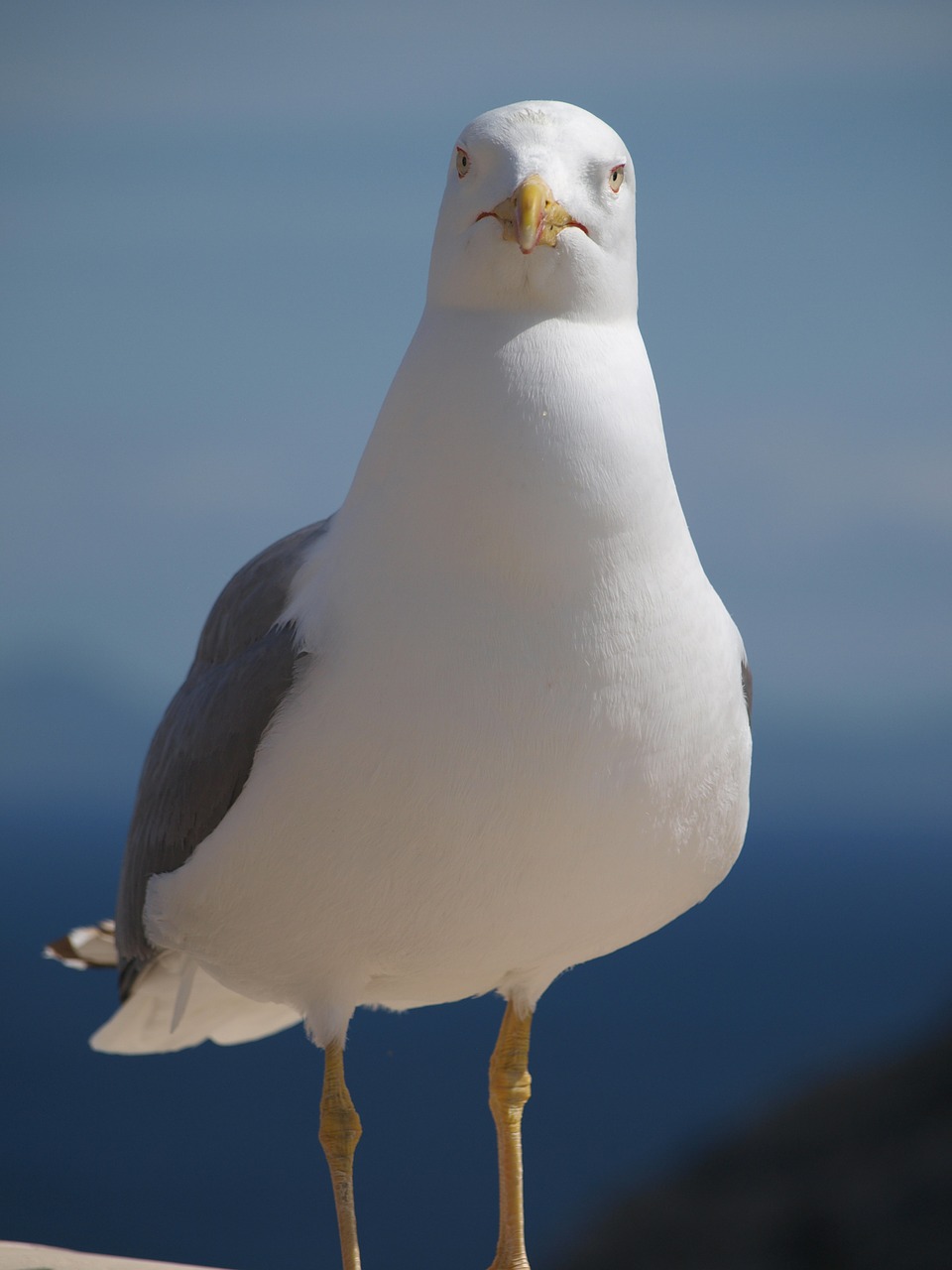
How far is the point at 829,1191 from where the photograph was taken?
278 inches

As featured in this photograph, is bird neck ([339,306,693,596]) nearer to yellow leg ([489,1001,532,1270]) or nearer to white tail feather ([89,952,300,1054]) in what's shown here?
yellow leg ([489,1001,532,1270])

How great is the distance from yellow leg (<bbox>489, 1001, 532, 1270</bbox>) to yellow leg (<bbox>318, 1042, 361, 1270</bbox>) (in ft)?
1.18

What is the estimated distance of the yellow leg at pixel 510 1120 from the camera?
2938 millimetres

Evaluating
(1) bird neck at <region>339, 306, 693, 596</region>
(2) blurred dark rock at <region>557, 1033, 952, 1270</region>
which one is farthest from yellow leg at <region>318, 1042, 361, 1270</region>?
(2) blurred dark rock at <region>557, 1033, 952, 1270</region>

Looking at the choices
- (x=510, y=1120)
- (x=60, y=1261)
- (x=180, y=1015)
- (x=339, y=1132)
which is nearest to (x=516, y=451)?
(x=339, y=1132)

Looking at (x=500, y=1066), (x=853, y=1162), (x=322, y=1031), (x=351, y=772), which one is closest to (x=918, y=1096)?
(x=853, y=1162)

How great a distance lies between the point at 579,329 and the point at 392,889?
997 mm

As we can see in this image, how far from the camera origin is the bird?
2205 mm

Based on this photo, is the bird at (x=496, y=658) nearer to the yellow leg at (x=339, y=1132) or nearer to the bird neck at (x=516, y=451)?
the bird neck at (x=516, y=451)

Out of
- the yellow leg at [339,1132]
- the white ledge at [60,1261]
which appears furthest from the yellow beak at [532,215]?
the white ledge at [60,1261]

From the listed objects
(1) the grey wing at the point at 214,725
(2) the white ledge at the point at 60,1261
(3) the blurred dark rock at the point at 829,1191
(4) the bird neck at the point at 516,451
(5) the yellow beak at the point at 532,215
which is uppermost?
(5) the yellow beak at the point at 532,215

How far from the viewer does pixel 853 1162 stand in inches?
287

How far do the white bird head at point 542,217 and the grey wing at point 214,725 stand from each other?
2.25 ft

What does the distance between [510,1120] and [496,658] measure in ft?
4.21
